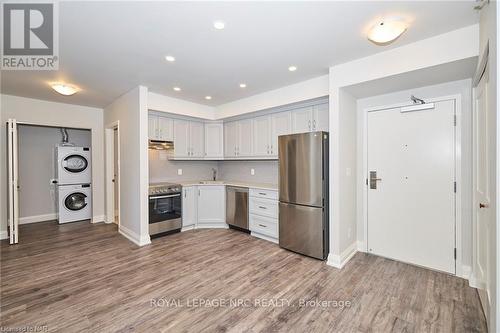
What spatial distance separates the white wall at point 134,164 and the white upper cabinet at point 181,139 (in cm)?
87

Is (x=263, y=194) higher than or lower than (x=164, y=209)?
higher

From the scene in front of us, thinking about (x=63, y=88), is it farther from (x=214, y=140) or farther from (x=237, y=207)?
(x=237, y=207)

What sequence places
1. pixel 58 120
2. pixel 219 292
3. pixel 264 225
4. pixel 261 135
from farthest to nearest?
pixel 58 120, pixel 261 135, pixel 264 225, pixel 219 292

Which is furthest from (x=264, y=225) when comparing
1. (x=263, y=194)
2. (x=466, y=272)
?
(x=466, y=272)

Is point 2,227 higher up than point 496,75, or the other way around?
point 496,75

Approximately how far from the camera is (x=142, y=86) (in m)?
3.60

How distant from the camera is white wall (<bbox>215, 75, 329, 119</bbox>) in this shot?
3.25 meters

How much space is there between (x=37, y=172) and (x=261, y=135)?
201 inches

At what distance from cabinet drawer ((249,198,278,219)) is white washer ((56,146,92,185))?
3.95m

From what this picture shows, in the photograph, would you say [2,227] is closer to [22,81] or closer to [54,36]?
[22,81]

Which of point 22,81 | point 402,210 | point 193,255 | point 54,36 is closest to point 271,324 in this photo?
point 193,255

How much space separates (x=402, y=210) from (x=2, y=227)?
21.9 ft

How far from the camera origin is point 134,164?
372 cm

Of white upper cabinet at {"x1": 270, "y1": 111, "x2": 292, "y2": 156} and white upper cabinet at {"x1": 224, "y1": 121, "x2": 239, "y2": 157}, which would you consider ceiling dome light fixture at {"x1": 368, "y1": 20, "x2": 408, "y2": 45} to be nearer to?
white upper cabinet at {"x1": 270, "y1": 111, "x2": 292, "y2": 156}
